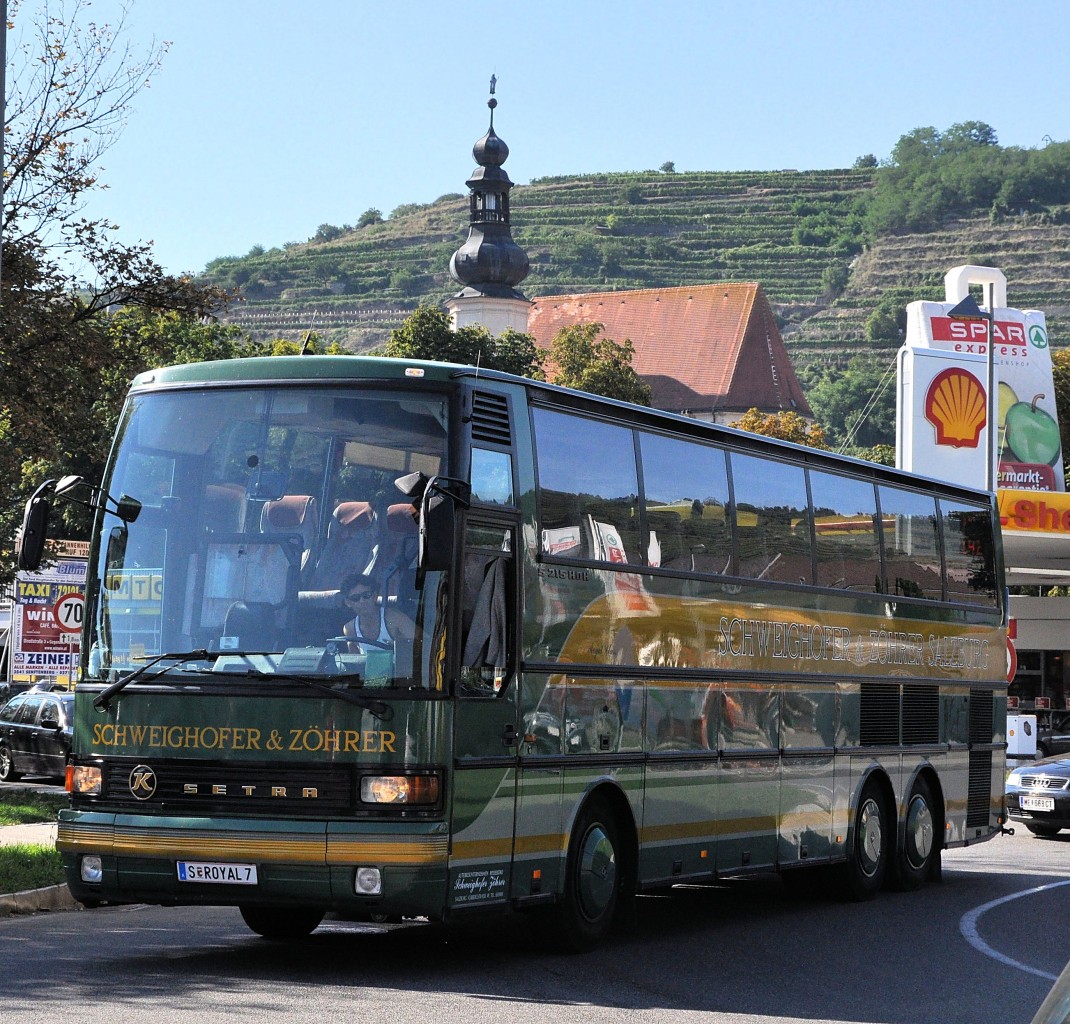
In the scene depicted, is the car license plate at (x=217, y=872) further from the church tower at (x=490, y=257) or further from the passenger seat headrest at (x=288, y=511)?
the church tower at (x=490, y=257)

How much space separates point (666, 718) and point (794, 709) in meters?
2.41

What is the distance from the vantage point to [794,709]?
14.8 meters

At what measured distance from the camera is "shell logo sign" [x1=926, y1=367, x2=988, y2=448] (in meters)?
44.1

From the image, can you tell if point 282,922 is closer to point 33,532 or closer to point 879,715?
point 33,532

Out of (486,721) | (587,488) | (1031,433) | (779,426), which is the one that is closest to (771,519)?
(587,488)

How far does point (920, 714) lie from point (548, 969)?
298 inches

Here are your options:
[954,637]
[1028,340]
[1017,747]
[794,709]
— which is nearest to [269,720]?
[794,709]

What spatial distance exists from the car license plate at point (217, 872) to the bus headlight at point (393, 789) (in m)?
0.70

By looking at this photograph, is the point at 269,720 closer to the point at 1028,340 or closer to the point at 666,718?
the point at 666,718

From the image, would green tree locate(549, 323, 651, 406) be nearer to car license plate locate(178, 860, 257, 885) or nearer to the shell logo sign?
the shell logo sign

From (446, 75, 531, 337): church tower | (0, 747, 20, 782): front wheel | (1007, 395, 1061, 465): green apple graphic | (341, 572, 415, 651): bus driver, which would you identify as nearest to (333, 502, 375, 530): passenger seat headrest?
(341, 572, 415, 651): bus driver

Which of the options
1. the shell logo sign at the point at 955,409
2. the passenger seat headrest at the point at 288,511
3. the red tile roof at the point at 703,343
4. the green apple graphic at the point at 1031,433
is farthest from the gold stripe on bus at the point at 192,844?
the red tile roof at the point at 703,343

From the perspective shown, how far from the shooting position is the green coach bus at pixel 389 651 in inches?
388

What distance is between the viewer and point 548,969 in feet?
35.2
